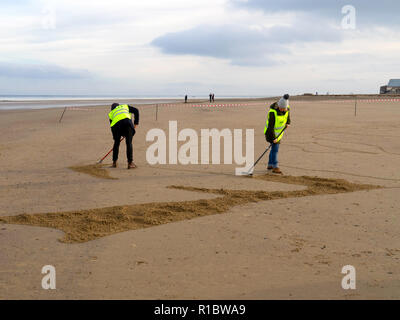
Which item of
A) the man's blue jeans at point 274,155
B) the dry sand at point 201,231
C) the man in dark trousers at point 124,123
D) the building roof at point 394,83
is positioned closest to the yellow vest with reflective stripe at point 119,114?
the man in dark trousers at point 124,123

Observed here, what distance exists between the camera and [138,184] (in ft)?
26.9

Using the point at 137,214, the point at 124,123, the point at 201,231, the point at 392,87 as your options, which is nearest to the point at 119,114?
the point at 124,123

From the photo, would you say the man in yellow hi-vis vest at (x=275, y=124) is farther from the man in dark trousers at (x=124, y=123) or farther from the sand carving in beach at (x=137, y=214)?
the man in dark trousers at (x=124, y=123)

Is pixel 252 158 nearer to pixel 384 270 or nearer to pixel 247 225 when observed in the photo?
pixel 247 225

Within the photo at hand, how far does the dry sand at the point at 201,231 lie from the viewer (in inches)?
155

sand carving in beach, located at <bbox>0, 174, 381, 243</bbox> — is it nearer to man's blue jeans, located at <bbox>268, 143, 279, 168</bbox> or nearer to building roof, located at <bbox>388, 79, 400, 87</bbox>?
man's blue jeans, located at <bbox>268, 143, 279, 168</bbox>

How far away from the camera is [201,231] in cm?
543

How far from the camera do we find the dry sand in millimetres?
3930

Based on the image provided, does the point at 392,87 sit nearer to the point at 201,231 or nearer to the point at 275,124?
the point at 275,124

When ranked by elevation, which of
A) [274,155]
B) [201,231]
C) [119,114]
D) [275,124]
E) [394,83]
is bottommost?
[201,231]

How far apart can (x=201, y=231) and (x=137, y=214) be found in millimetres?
1163

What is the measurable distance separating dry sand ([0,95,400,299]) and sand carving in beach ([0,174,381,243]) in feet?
0.05

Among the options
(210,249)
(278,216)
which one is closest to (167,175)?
(278,216)

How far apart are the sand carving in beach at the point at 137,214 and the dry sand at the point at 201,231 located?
16 millimetres
